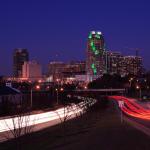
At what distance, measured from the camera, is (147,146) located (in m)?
22.3

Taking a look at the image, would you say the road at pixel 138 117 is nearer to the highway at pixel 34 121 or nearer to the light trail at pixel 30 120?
the highway at pixel 34 121

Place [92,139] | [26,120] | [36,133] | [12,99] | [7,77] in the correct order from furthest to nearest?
[7,77] < [12,99] < [26,120] < [36,133] < [92,139]

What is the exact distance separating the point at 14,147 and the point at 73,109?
32.5 m

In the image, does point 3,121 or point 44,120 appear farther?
point 44,120

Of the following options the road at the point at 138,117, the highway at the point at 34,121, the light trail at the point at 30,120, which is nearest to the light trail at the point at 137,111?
the road at the point at 138,117

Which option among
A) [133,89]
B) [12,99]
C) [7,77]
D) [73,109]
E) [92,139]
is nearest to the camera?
[92,139]

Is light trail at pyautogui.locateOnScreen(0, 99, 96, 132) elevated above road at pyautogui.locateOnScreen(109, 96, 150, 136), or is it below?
above

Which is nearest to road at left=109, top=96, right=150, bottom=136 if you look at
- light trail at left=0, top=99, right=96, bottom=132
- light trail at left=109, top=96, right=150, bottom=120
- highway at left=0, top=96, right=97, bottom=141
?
light trail at left=109, top=96, right=150, bottom=120

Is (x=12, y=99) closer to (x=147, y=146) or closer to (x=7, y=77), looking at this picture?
(x=147, y=146)

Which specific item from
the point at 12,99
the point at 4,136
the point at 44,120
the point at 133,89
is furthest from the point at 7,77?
the point at 4,136

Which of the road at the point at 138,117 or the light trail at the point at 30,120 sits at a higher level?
the light trail at the point at 30,120

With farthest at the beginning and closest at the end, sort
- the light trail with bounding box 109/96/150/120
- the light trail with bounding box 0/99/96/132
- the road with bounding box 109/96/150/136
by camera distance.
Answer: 1. the light trail with bounding box 109/96/150/120
2. the road with bounding box 109/96/150/136
3. the light trail with bounding box 0/99/96/132

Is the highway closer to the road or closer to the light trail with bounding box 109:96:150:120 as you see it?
the road

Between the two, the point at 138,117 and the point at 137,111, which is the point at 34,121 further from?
the point at 137,111
